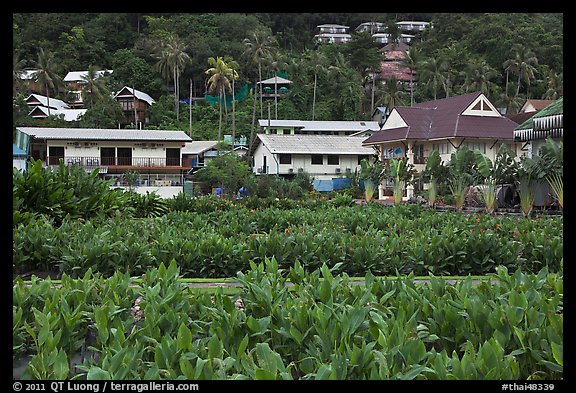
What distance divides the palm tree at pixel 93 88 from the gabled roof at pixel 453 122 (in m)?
30.2

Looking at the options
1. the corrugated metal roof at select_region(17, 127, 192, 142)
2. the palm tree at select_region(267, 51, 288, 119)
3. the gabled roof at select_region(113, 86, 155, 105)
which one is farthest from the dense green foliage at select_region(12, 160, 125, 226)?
the palm tree at select_region(267, 51, 288, 119)

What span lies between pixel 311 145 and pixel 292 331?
130 feet

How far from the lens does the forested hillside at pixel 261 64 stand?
54.8 meters

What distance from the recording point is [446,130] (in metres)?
34.4

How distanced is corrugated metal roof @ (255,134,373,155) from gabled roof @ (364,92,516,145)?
4.57m

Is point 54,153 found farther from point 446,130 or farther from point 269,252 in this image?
point 269,252

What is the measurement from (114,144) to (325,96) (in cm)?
2871

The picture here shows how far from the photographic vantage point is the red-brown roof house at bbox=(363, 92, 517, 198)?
112 feet

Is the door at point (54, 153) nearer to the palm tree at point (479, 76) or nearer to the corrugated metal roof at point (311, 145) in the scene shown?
the corrugated metal roof at point (311, 145)

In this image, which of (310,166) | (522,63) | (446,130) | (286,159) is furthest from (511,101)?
(286,159)

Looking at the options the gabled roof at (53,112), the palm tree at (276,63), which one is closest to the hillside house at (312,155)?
the palm tree at (276,63)

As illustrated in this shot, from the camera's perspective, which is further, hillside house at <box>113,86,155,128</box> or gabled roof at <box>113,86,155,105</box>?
gabled roof at <box>113,86,155,105</box>

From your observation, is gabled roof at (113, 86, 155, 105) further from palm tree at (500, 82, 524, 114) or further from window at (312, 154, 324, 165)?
palm tree at (500, 82, 524, 114)

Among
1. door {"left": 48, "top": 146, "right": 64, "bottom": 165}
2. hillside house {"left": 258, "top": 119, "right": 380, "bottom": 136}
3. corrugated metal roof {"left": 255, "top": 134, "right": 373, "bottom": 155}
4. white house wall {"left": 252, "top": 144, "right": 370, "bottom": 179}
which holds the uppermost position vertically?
hillside house {"left": 258, "top": 119, "right": 380, "bottom": 136}
